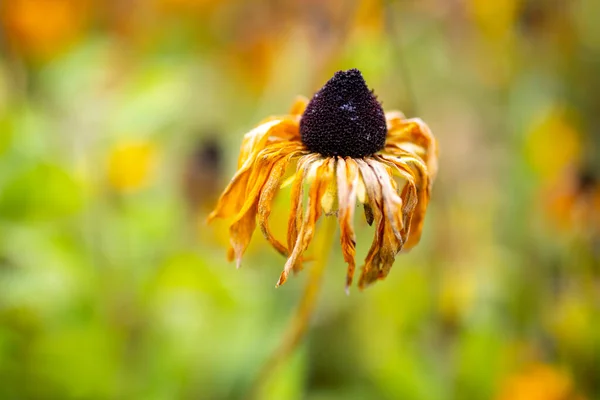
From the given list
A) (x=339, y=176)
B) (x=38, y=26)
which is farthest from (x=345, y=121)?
(x=38, y=26)

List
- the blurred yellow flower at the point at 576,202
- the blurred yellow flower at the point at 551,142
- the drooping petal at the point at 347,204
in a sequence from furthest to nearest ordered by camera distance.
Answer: the blurred yellow flower at the point at 551,142 → the blurred yellow flower at the point at 576,202 → the drooping petal at the point at 347,204

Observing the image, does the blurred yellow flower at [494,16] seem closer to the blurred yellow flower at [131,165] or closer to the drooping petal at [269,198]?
the blurred yellow flower at [131,165]

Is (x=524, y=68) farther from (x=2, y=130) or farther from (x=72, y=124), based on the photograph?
(x=2, y=130)

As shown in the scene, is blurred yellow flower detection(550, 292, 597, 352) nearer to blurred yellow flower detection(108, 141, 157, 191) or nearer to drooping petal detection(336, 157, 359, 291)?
drooping petal detection(336, 157, 359, 291)

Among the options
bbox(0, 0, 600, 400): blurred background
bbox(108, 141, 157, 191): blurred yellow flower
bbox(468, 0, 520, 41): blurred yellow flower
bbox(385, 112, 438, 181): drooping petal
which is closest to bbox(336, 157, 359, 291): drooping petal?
bbox(385, 112, 438, 181): drooping petal

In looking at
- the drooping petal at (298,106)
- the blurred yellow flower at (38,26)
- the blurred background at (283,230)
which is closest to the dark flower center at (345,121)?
the drooping petal at (298,106)

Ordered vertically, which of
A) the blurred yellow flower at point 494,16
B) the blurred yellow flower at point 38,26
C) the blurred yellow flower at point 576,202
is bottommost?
the blurred yellow flower at point 576,202

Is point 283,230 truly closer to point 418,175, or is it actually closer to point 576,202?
point 576,202
